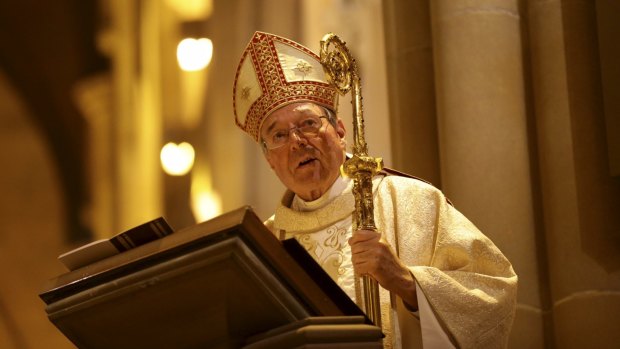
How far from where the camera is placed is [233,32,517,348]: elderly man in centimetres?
387

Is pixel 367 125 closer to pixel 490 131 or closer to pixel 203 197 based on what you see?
pixel 490 131

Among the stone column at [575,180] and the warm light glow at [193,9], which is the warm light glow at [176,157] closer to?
the warm light glow at [193,9]

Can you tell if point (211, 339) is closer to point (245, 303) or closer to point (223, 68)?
point (245, 303)

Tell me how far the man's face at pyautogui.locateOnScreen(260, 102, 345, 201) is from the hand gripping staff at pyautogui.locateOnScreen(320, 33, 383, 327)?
0.41 m

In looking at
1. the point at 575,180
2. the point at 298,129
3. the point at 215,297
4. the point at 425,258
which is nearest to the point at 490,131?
the point at 575,180

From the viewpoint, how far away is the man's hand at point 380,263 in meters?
3.78

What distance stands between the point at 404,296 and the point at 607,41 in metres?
1.37

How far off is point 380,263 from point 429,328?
0.81 feet

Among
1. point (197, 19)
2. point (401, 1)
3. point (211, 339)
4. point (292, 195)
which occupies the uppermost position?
point (197, 19)

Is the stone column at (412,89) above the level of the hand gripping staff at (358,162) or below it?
above

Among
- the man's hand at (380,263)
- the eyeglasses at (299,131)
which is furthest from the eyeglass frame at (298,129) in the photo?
the man's hand at (380,263)

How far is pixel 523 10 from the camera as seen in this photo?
5090mm

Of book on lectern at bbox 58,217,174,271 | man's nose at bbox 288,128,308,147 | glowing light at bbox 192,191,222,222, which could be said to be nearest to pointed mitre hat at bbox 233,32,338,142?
man's nose at bbox 288,128,308,147

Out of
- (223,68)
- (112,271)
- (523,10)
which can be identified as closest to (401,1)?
(523,10)
